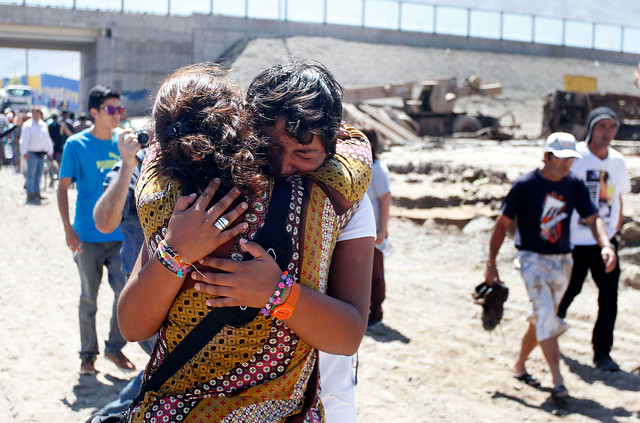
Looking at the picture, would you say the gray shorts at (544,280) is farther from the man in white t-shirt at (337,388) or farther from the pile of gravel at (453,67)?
the pile of gravel at (453,67)

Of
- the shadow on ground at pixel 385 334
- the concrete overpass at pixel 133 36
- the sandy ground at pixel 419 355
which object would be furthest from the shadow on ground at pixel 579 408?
the concrete overpass at pixel 133 36

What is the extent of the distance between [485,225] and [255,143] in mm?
8584

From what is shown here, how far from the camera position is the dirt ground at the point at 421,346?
15.1 feet

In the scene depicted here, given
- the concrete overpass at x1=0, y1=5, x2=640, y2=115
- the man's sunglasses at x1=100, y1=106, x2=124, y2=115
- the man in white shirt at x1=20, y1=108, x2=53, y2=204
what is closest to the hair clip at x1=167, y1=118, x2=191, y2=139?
the man's sunglasses at x1=100, y1=106, x2=124, y2=115

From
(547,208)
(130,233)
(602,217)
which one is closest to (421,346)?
(547,208)

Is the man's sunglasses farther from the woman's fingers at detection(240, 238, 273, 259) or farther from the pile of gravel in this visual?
the pile of gravel

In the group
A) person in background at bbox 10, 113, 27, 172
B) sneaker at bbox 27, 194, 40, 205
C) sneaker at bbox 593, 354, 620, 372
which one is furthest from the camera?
person in background at bbox 10, 113, 27, 172

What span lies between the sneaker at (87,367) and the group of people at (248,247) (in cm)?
334

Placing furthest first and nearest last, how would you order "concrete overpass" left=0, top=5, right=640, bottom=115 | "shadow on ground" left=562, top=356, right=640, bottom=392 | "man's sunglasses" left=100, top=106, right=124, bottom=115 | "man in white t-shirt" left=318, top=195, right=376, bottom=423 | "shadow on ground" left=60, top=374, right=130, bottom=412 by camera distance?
"concrete overpass" left=0, top=5, right=640, bottom=115 → "shadow on ground" left=562, top=356, right=640, bottom=392 → "man's sunglasses" left=100, top=106, right=124, bottom=115 → "shadow on ground" left=60, top=374, right=130, bottom=412 → "man in white t-shirt" left=318, top=195, right=376, bottom=423

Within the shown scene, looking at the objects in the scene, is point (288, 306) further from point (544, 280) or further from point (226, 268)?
point (544, 280)

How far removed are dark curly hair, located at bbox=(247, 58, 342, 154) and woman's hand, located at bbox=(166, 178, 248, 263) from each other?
0.26m

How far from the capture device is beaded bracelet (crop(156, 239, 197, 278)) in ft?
5.14

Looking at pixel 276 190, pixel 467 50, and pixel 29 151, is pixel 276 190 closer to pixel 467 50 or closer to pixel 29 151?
pixel 29 151

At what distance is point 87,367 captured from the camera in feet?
15.8
